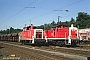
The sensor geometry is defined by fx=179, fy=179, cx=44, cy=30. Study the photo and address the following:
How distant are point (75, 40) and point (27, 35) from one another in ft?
25.3

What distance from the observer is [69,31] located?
24578 mm

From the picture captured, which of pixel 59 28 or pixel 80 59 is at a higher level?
pixel 59 28

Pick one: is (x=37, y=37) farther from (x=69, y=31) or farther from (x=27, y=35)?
(x=69, y=31)

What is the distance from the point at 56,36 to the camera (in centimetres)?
2588

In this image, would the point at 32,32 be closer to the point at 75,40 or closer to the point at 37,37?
the point at 37,37

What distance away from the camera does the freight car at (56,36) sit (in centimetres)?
2412

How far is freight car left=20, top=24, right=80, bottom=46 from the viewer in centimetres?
2412

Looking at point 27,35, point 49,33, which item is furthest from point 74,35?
point 27,35

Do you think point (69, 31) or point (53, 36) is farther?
point (53, 36)

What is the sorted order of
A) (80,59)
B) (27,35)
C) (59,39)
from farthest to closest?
(27,35) → (59,39) → (80,59)

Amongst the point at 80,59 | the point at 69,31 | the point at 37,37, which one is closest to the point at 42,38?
the point at 37,37

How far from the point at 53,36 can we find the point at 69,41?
3562 millimetres

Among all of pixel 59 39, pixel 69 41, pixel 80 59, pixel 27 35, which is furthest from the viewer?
pixel 27 35

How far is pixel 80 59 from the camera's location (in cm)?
1141
